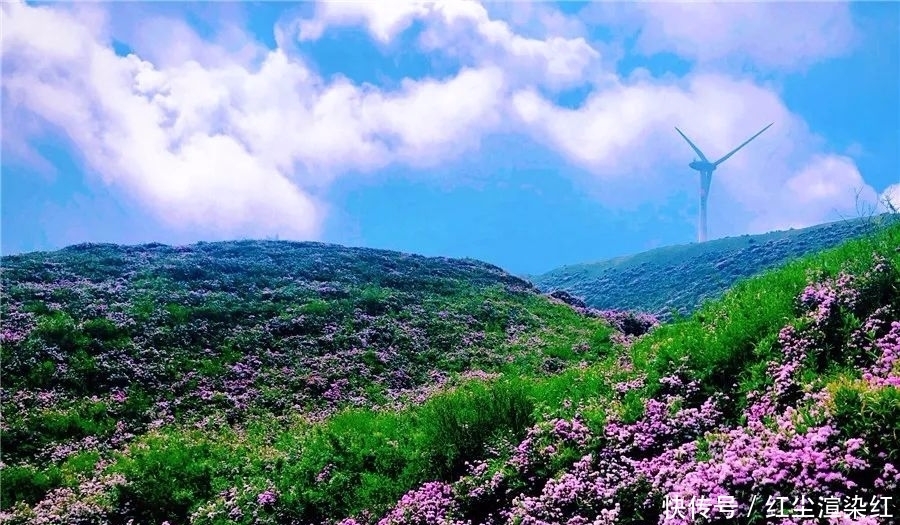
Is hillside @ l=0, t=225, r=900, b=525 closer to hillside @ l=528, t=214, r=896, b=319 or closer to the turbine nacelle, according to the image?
hillside @ l=528, t=214, r=896, b=319

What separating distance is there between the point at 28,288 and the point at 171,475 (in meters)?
21.0

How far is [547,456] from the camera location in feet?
34.8

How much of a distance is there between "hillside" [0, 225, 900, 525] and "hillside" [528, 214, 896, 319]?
124ft

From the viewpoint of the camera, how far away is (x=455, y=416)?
42.9ft

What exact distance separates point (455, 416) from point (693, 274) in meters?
75.1

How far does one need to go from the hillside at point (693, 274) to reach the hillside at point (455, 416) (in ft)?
124

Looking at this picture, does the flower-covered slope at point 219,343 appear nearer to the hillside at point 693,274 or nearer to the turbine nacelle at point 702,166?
the hillside at point 693,274

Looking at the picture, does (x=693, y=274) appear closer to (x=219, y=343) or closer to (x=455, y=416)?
(x=219, y=343)

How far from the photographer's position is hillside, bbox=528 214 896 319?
65.6m

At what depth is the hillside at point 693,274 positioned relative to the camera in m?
65.6

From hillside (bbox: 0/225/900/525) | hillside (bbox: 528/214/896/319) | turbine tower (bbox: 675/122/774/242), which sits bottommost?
hillside (bbox: 0/225/900/525)

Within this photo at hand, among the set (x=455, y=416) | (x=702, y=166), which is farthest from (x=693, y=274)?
(x=455, y=416)

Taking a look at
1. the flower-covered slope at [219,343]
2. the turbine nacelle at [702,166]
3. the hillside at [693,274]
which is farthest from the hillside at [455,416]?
the turbine nacelle at [702,166]

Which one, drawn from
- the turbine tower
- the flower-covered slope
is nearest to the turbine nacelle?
the turbine tower
